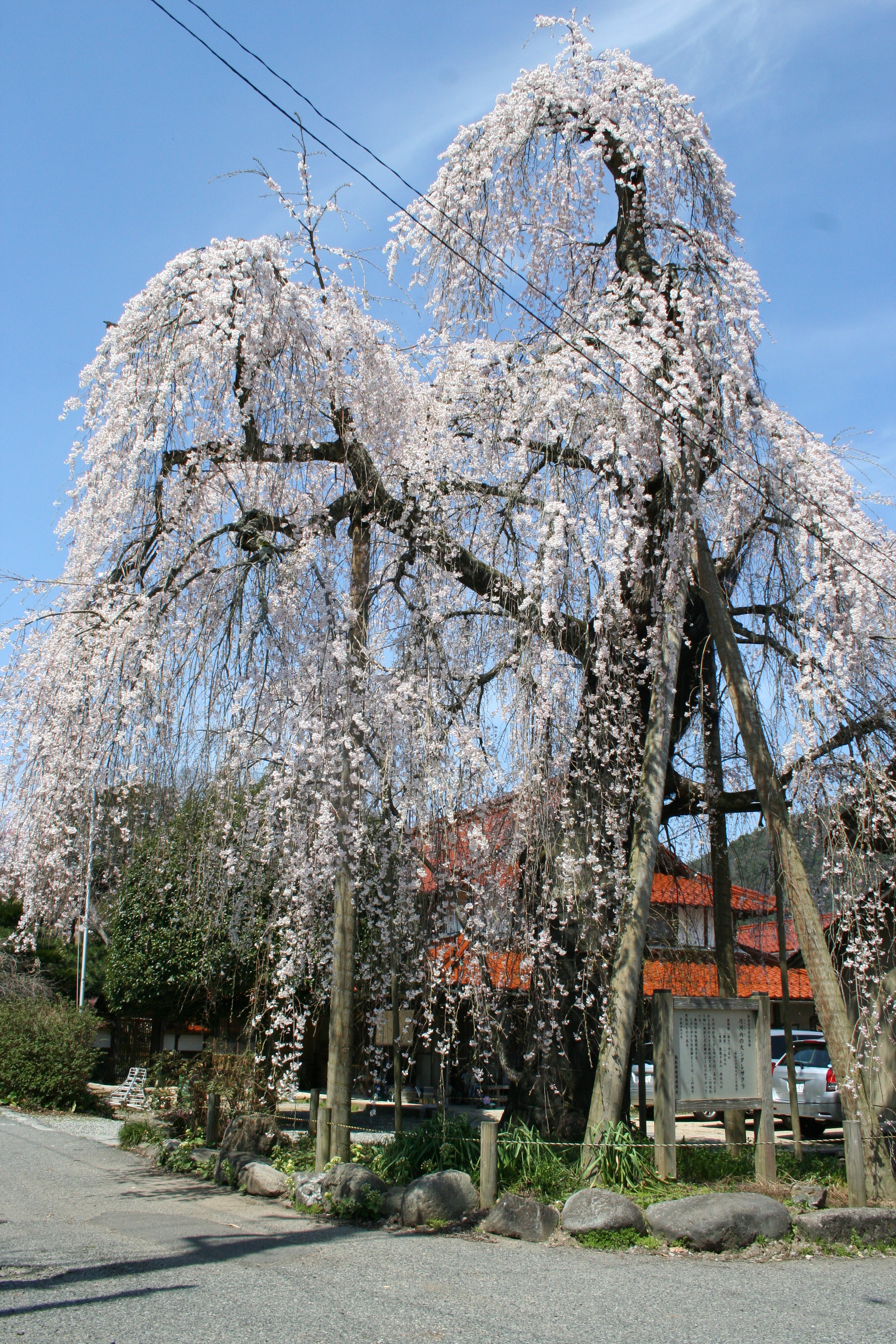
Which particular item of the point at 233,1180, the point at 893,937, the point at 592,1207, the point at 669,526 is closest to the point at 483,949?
the point at 592,1207

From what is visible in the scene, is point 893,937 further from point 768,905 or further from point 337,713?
point 768,905

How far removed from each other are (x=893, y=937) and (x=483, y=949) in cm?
368

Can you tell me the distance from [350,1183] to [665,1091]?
2.51 m

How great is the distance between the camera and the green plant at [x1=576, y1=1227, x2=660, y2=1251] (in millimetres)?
6203

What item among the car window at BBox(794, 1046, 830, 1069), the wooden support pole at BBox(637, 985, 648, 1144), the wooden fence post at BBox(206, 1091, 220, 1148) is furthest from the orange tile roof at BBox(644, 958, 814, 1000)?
the wooden fence post at BBox(206, 1091, 220, 1148)

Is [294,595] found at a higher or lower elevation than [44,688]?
higher

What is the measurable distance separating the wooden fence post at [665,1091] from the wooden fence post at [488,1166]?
129cm

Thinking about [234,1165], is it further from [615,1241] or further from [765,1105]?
[765,1105]

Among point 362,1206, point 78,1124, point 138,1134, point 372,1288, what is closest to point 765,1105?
point 362,1206

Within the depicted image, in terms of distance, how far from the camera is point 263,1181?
7828 millimetres

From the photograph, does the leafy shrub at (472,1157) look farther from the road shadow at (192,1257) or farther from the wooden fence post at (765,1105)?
the wooden fence post at (765,1105)

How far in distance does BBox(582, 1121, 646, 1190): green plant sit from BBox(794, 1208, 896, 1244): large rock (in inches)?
48.8

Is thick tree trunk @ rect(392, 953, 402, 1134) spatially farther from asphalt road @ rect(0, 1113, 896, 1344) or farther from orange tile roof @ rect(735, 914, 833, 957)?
orange tile roof @ rect(735, 914, 833, 957)

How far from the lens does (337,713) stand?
24.5 ft
